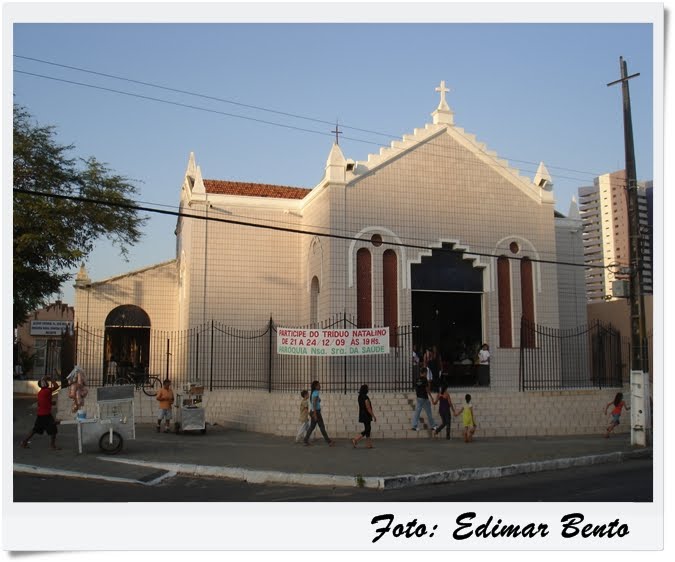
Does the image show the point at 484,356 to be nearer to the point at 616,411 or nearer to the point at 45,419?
the point at 616,411

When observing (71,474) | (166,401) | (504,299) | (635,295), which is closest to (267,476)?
(71,474)

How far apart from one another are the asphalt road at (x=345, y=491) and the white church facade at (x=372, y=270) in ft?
28.4

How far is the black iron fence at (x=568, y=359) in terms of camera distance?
2344 centimetres

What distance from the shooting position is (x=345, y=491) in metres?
12.6

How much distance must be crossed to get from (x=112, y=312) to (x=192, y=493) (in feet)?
54.3

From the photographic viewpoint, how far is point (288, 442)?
18.2m

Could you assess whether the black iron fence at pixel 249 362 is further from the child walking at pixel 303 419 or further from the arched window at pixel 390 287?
the child walking at pixel 303 419

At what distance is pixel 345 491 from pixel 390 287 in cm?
1179

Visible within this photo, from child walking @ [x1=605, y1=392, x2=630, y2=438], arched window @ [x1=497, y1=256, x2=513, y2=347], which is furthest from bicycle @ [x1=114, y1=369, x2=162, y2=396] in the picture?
child walking @ [x1=605, y1=392, x2=630, y2=438]

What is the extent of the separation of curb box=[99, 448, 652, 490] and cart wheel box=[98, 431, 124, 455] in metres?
0.57

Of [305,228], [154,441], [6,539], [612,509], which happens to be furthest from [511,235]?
[6,539]

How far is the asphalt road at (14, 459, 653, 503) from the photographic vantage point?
11.5 m

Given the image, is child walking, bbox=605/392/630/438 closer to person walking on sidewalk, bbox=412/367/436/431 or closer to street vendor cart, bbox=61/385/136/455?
person walking on sidewalk, bbox=412/367/436/431
